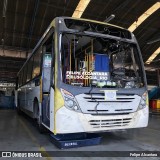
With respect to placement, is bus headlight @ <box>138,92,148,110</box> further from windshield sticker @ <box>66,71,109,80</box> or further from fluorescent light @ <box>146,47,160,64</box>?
fluorescent light @ <box>146,47,160,64</box>

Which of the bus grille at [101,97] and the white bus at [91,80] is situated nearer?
the white bus at [91,80]

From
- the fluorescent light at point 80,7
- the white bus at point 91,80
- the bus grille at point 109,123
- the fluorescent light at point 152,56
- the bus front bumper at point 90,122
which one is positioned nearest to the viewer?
→ the bus front bumper at point 90,122

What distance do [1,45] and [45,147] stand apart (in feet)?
59.3

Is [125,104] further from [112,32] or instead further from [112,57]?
[112,32]

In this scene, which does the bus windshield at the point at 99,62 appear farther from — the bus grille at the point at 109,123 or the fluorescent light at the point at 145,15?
the fluorescent light at the point at 145,15

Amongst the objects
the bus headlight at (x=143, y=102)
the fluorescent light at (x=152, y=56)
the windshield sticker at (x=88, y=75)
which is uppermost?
the fluorescent light at (x=152, y=56)

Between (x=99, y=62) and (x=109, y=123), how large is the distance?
1.64 m

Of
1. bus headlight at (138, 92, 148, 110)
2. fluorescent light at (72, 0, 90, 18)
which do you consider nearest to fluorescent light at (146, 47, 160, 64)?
fluorescent light at (72, 0, 90, 18)

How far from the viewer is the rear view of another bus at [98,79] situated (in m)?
5.23

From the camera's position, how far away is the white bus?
5.22m

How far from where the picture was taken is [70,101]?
17.1 ft

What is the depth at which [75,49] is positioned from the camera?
6.18 metres

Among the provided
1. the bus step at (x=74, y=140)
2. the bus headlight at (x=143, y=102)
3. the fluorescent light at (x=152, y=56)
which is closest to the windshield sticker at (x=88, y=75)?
the bus headlight at (x=143, y=102)

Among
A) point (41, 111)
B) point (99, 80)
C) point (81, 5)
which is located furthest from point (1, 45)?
point (99, 80)
